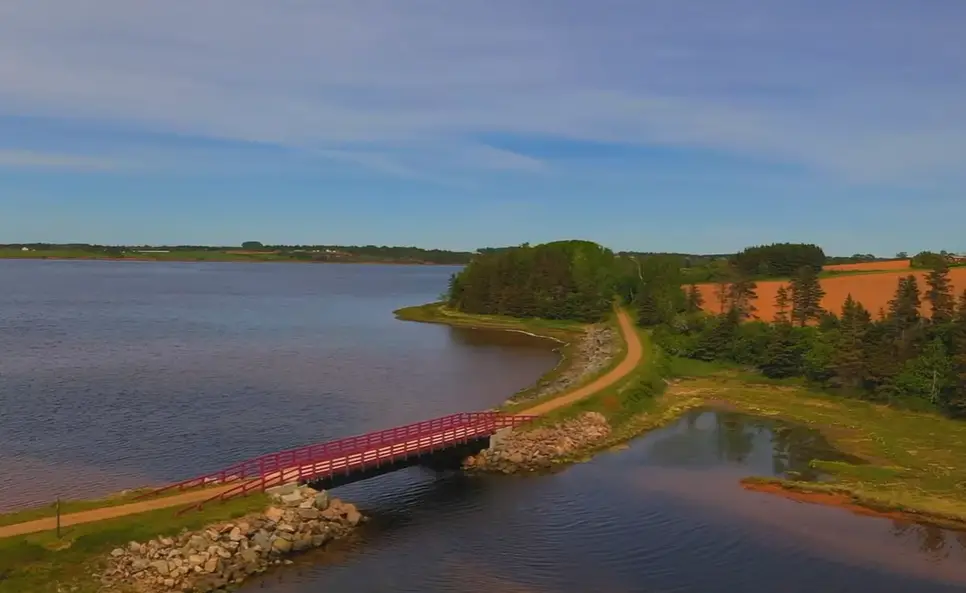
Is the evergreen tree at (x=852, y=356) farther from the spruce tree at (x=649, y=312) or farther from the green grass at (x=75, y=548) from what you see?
the green grass at (x=75, y=548)

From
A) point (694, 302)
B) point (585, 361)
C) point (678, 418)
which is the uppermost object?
point (694, 302)

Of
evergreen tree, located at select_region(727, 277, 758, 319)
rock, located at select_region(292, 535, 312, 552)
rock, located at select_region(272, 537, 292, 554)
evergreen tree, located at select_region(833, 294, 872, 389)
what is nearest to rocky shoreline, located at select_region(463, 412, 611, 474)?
rock, located at select_region(292, 535, 312, 552)

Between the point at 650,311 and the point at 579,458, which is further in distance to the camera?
the point at 650,311

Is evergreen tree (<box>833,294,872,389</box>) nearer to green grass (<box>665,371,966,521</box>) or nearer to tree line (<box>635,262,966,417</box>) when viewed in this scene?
tree line (<box>635,262,966,417</box>)

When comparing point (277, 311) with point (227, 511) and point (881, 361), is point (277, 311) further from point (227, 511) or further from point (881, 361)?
point (227, 511)

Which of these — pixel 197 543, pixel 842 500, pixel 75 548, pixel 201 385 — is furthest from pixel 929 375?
pixel 75 548

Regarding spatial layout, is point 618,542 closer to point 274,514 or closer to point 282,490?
point 274,514

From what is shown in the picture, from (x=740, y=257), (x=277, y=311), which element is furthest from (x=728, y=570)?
(x=740, y=257)
